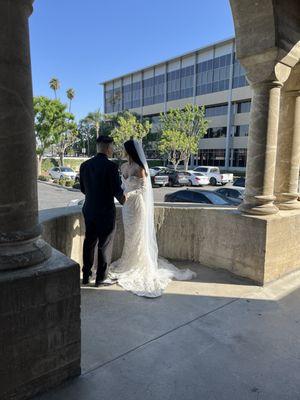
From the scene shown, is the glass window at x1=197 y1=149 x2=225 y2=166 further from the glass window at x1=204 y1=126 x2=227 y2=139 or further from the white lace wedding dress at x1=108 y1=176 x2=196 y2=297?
the white lace wedding dress at x1=108 y1=176 x2=196 y2=297

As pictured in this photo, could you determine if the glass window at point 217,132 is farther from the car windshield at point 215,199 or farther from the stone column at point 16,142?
the stone column at point 16,142

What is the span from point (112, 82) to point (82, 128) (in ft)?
46.8

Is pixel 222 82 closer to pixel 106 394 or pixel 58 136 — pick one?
pixel 58 136

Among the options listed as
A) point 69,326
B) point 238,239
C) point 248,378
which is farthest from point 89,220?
point 248,378

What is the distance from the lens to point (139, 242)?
15.0 feet

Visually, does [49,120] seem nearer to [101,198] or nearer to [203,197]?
[203,197]

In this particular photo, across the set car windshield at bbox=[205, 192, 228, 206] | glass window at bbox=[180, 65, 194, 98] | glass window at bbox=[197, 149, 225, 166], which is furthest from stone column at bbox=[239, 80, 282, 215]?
glass window at bbox=[180, 65, 194, 98]

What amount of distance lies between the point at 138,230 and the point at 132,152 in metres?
1.08

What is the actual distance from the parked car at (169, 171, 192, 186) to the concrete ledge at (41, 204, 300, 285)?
78.1ft

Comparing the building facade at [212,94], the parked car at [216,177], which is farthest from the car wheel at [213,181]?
the building facade at [212,94]

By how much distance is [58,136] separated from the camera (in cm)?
3656

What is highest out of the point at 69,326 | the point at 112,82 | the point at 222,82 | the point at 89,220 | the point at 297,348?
the point at 112,82

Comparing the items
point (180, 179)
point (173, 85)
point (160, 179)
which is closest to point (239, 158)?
point (173, 85)

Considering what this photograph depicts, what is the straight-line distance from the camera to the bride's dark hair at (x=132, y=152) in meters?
4.41
